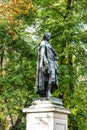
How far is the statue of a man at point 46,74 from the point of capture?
1350 centimetres

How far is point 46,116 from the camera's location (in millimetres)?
13117

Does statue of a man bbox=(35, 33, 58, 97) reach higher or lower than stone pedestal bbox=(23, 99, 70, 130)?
higher

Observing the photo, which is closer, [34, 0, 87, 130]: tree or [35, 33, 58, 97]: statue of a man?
[35, 33, 58, 97]: statue of a man

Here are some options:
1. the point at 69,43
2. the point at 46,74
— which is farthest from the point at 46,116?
the point at 69,43

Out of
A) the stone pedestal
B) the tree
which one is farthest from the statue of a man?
the tree

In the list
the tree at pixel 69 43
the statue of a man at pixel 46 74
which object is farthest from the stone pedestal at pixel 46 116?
the tree at pixel 69 43

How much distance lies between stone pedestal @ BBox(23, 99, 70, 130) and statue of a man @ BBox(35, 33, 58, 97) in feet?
1.22

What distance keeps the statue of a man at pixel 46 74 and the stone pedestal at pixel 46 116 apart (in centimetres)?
37

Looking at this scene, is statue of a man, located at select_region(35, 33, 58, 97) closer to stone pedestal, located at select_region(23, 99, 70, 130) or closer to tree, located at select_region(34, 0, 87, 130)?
stone pedestal, located at select_region(23, 99, 70, 130)

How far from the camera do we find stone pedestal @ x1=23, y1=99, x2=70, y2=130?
13008 mm

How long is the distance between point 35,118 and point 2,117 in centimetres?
754

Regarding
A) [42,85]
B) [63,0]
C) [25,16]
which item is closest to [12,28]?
[25,16]

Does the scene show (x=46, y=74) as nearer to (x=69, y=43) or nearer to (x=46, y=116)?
(x=46, y=116)

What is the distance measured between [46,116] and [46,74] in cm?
140
